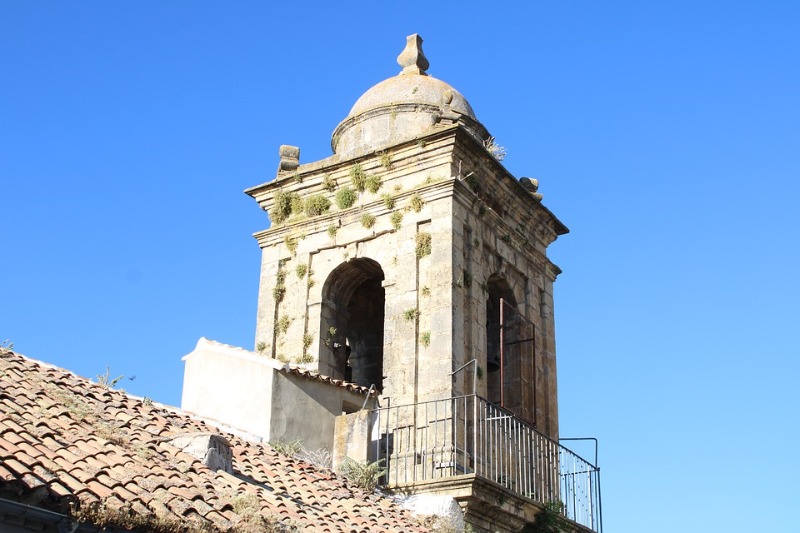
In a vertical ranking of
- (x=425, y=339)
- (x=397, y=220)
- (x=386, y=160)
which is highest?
(x=386, y=160)

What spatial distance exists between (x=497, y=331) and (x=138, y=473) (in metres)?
8.20

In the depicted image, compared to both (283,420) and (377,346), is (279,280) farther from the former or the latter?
(283,420)

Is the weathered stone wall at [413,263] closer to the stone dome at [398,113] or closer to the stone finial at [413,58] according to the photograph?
the stone dome at [398,113]

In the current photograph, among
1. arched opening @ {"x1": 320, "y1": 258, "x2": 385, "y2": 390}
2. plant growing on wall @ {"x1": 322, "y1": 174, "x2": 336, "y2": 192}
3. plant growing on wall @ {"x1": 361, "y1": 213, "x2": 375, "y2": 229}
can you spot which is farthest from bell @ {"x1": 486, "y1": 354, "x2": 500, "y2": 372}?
plant growing on wall @ {"x1": 322, "y1": 174, "x2": 336, "y2": 192}

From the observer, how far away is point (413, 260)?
15.2 metres

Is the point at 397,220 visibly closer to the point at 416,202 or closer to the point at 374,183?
the point at 416,202

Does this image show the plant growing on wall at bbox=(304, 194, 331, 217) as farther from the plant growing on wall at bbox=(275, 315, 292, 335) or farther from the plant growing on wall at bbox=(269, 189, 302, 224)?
the plant growing on wall at bbox=(275, 315, 292, 335)

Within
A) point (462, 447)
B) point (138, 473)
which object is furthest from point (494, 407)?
point (138, 473)

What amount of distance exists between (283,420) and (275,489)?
264 centimetres

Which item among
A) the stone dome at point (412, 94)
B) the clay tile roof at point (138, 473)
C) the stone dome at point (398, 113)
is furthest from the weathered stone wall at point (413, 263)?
the clay tile roof at point (138, 473)

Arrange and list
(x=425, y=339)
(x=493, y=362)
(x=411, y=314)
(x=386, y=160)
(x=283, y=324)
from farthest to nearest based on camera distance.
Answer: (x=283, y=324), (x=386, y=160), (x=493, y=362), (x=411, y=314), (x=425, y=339)

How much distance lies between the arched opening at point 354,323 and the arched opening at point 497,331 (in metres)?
1.61

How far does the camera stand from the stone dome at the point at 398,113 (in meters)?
16.6

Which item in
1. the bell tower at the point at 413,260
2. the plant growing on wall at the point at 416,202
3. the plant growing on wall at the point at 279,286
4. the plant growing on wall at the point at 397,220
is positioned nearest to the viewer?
the bell tower at the point at 413,260
